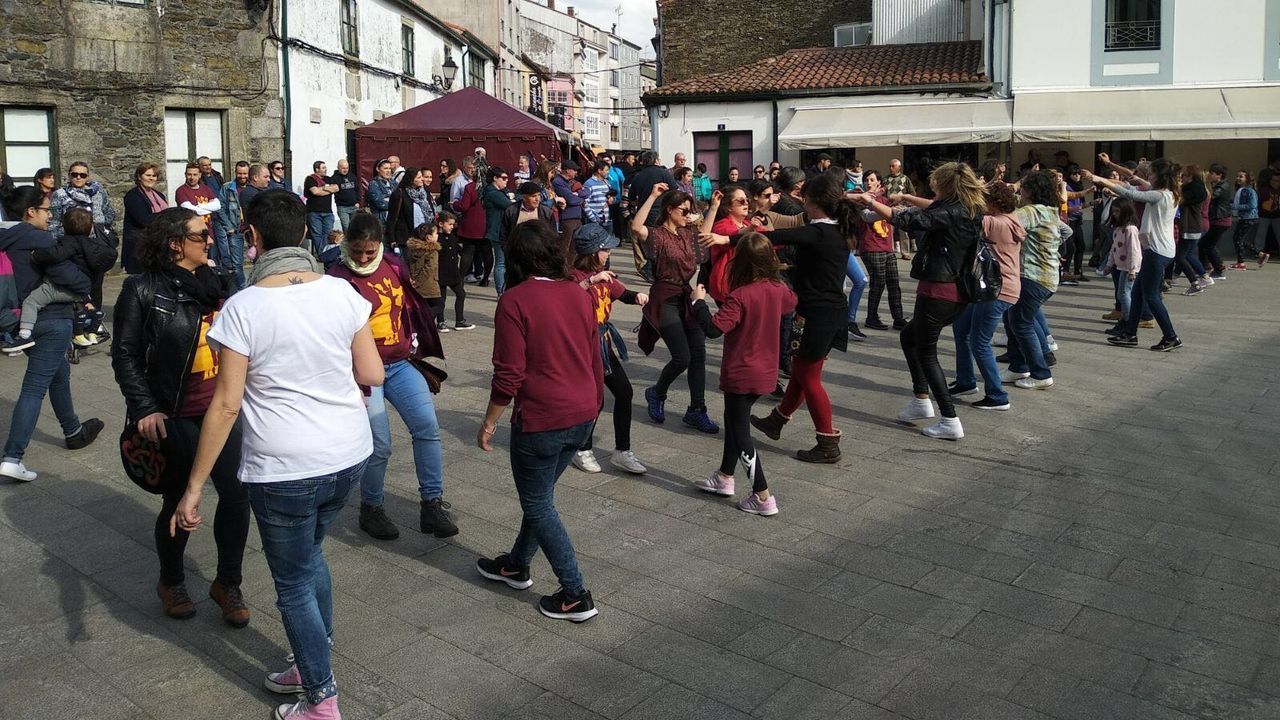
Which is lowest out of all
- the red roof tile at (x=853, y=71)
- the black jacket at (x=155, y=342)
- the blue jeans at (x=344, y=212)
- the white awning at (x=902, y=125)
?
the black jacket at (x=155, y=342)

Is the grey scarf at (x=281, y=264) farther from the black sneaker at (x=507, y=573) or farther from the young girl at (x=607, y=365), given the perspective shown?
the young girl at (x=607, y=365)

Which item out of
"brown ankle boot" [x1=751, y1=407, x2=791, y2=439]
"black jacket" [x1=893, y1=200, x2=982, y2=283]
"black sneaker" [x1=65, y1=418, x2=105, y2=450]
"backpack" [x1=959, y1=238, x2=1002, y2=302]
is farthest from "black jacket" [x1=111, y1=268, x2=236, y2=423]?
"backpack" [x1=959, y1=238, x2=1002, y2=302]

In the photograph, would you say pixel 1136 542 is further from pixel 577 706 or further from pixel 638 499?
pixel 577 706

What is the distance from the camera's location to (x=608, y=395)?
9.04m

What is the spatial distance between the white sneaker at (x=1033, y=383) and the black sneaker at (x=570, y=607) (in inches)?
217

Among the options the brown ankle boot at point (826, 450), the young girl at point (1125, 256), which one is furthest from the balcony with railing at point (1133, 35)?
the brown ankle boot at point (826, 450)

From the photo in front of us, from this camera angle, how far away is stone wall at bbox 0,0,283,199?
16656mm

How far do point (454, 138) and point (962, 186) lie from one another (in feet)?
46.1

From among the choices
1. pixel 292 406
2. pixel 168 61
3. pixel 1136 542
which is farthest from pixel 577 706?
pixel 168 61

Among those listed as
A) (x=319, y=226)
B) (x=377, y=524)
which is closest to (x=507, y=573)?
(x=377, y=524)

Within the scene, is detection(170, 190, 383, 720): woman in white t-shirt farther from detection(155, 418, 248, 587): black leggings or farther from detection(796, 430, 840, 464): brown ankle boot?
detection(796, 430, 840, 464): brown ankle boot

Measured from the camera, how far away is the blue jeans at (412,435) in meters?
5.44

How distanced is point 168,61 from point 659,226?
44.2ft

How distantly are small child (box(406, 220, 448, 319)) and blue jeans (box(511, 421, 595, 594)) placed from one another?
5.63 metres
